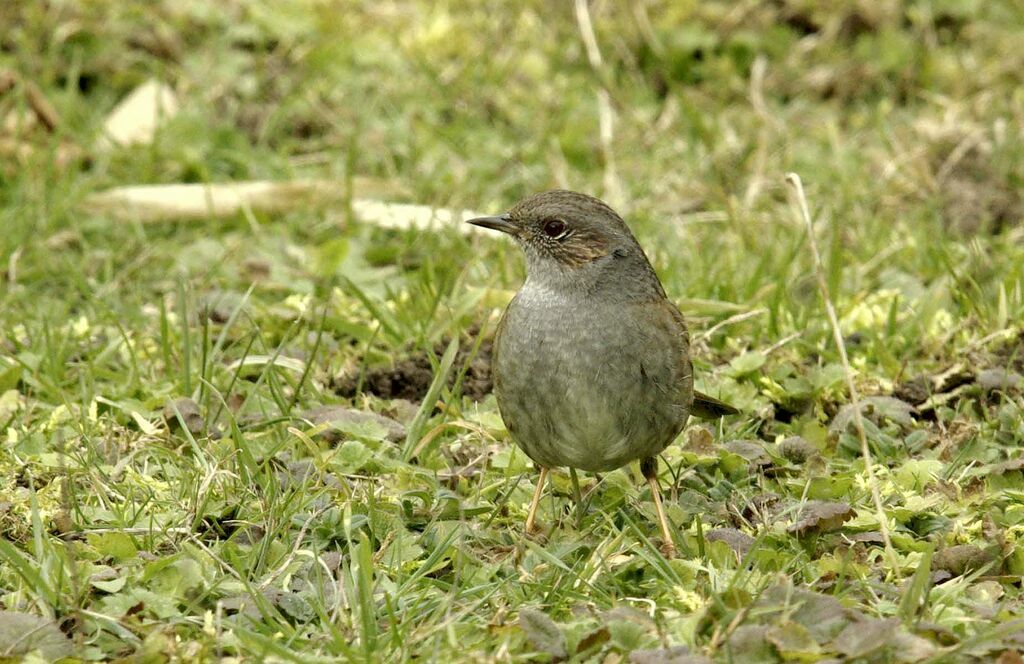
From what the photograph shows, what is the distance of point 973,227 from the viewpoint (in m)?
7.59

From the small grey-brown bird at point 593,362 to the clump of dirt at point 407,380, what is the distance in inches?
38.9

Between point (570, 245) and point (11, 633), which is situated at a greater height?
point (570, 245)

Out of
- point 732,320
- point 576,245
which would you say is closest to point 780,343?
point 732,320

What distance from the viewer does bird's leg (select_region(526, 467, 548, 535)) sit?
5.02 meters

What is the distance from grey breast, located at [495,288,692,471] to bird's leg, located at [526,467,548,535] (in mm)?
140

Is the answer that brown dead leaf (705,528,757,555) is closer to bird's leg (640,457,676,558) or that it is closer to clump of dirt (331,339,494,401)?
bird's leg (640,457,676,558)

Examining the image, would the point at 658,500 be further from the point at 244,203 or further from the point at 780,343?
the point at 244,203

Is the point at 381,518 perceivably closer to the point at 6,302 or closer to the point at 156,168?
the point at 6,302

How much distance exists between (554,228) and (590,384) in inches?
27.7

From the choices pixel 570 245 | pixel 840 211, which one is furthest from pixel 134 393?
pixel 840 211

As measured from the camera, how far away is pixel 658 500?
4953 mm

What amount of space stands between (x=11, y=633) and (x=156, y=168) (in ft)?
15.2

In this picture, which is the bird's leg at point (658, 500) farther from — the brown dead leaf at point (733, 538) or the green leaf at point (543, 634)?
the green leaf at point (543, 634)

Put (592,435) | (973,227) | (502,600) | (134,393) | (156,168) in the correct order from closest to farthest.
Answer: (502,600) → (592,435) → (134,393) → (973,227) → (156,168)
